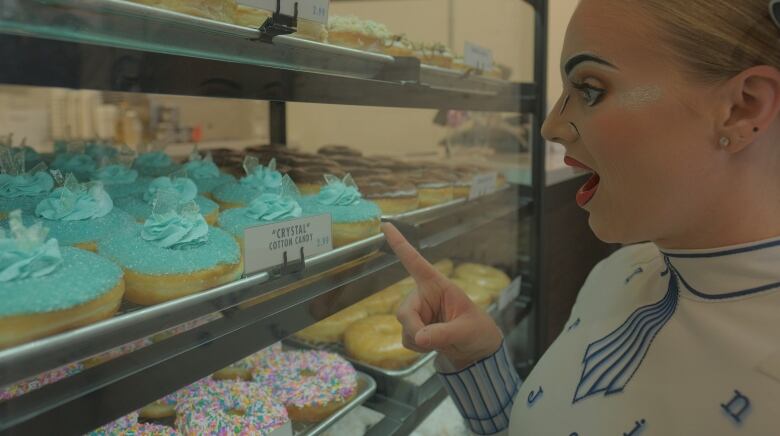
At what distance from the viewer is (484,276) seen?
6.81 ft

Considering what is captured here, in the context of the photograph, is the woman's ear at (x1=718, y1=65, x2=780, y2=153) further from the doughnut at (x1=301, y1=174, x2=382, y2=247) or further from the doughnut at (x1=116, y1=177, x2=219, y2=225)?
the doughnut at (x1=116, y1=177, x2=219, y2=225)

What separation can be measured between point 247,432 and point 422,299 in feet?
1.33

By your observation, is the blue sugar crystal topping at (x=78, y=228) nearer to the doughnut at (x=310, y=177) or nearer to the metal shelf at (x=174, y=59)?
the metal shelf at (x=174, y=59)

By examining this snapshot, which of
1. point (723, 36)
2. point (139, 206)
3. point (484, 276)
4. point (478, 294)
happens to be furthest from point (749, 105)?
point (484, 276)

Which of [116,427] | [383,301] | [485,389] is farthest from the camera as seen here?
[383,301]

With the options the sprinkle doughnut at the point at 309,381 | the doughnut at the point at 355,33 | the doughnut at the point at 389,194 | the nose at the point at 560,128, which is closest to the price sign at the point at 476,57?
the doughnut at the point at 355,33

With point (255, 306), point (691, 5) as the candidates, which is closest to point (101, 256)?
point (255, 306)

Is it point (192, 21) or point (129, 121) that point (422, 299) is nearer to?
point (192, 21)

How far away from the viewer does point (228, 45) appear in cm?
84

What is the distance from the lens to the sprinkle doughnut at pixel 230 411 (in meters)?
1.07

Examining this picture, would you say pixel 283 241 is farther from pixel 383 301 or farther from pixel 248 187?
pixel 383 301

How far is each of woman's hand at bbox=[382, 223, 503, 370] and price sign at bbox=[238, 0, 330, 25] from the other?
14.3 inches

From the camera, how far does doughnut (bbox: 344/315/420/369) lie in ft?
4.99

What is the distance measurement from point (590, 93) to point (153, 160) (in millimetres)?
1033
